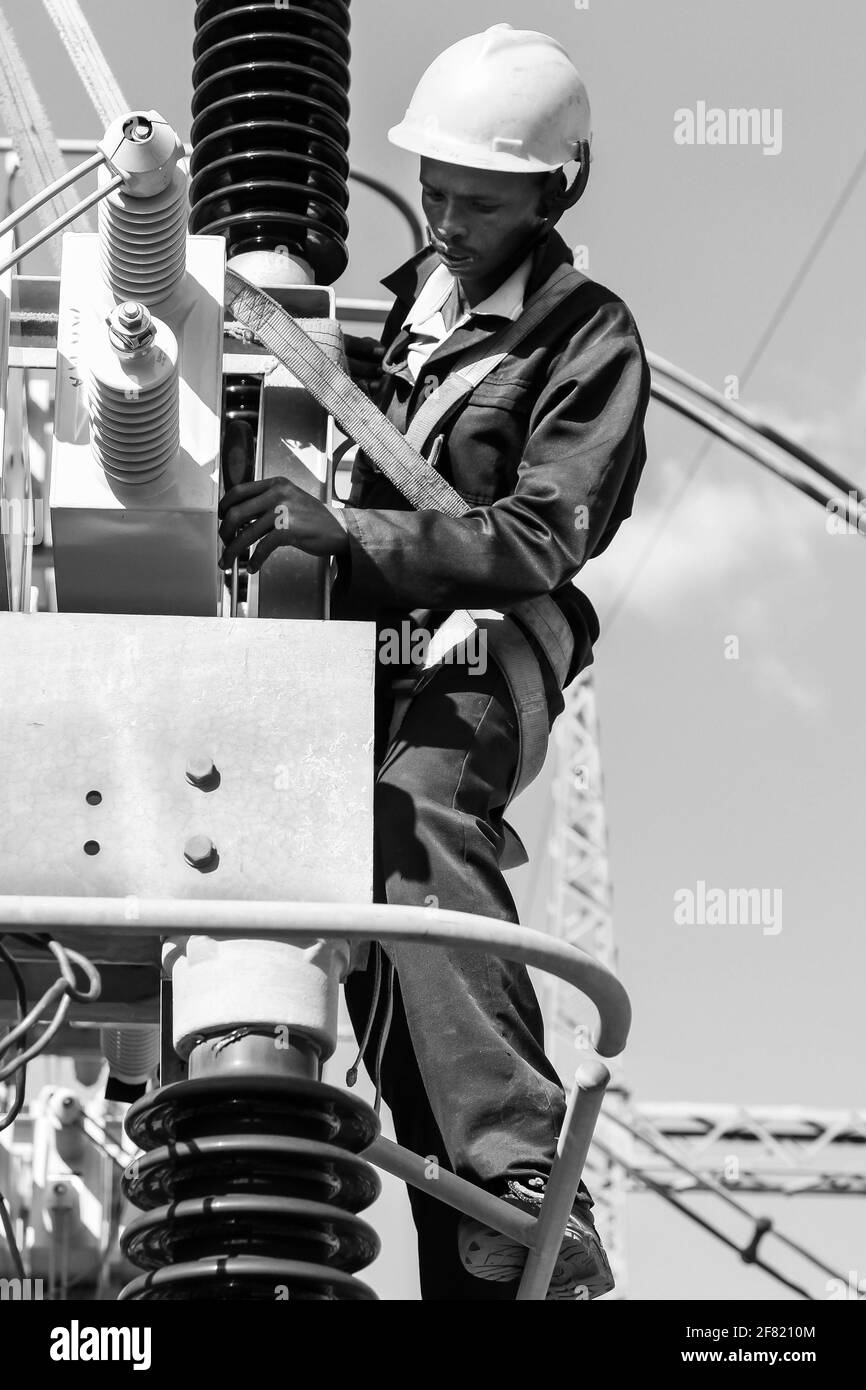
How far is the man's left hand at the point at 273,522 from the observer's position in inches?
155

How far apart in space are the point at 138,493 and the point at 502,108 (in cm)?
133

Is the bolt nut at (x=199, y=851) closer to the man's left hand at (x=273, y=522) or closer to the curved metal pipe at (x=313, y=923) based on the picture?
the curved metal pipe at (x=313, y=923)

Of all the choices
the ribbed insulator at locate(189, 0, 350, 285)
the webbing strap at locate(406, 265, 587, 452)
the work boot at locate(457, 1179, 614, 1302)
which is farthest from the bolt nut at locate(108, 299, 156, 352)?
the work boot at locate(457, 1179, 614, 1302)

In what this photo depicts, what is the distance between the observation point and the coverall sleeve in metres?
4.04

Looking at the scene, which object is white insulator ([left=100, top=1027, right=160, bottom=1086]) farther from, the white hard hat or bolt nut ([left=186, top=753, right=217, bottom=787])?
the white hard hat

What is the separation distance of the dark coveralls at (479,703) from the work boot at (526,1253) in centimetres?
4

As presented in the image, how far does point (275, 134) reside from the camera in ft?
15.5

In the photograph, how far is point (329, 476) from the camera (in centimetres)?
424

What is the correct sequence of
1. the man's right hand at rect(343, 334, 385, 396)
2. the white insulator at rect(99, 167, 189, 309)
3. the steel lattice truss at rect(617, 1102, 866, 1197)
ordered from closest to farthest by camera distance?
the white insulator at rect(99, 167, 189, 309) < the man's right hand at rect(343, 334, 385, 396) < the steel lattice truss at rect(617, 1102, 866, 1197)

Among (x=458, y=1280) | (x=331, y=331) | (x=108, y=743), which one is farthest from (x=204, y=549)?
(x=458, y=1280)

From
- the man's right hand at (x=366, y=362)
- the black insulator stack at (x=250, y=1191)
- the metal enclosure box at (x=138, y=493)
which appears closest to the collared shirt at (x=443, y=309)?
the man's right hand at (x=366, y=362)

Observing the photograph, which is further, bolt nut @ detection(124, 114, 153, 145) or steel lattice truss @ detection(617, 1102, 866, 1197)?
steel lattice truss @ detection(617, 1102, 866, 1197)

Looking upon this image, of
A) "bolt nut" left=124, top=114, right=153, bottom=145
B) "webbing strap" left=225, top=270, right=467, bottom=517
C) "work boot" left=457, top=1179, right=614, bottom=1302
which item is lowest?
"work boot" left=457, top=1179, right=614, bottom=1302

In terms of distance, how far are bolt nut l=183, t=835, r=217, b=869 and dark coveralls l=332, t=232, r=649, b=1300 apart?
22.8 inches
